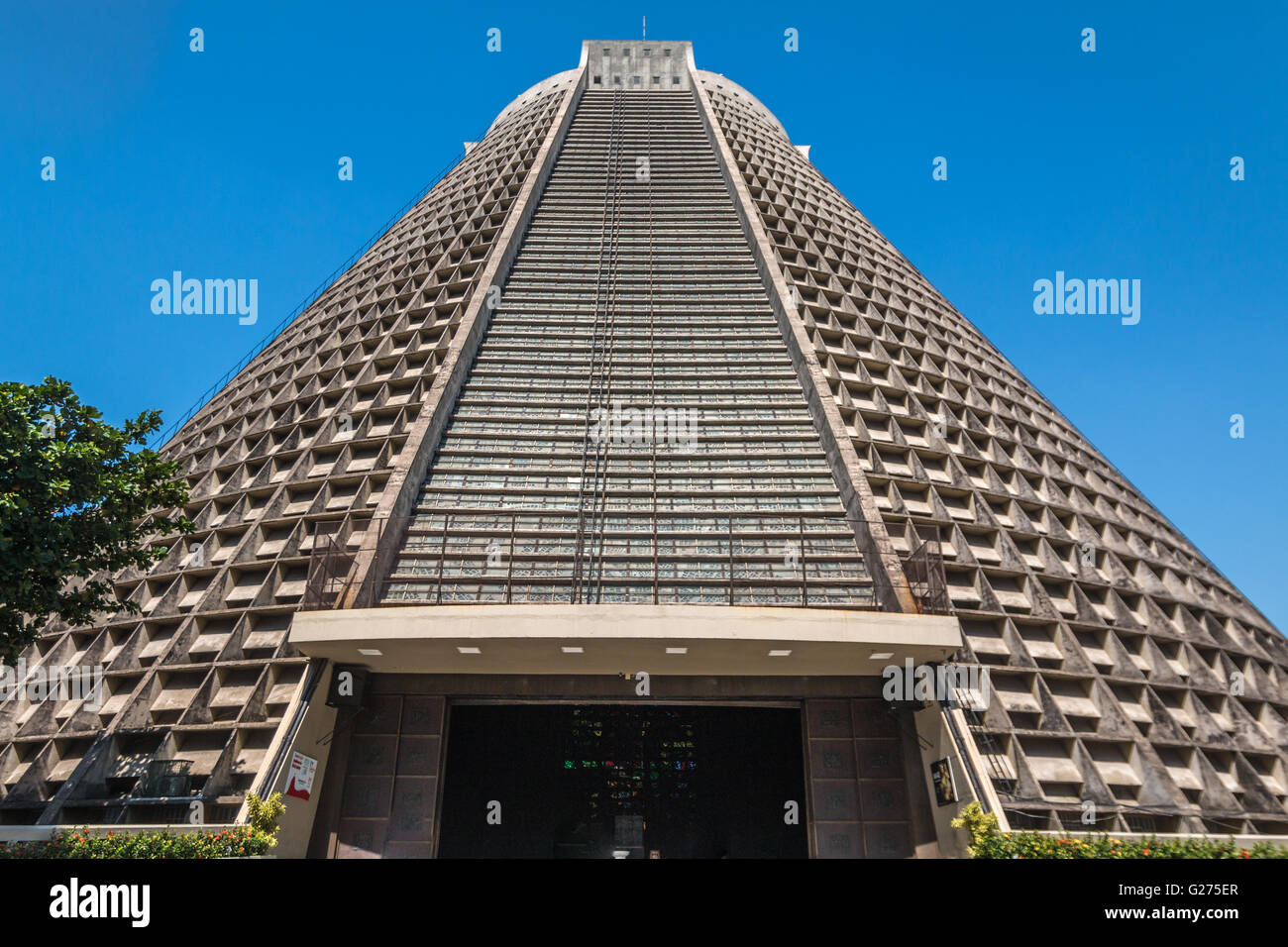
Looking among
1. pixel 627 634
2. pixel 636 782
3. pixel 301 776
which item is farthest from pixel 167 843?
pixel 636 782

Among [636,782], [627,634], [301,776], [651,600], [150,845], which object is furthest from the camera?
[636,782]

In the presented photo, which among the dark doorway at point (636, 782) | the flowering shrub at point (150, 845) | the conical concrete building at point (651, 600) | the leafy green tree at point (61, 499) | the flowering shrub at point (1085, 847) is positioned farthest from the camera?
the dark doorway at point (636, 782)

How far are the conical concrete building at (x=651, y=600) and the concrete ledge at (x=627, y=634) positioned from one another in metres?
0.07

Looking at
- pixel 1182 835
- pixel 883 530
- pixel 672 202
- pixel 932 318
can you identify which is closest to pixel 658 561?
pixel 883 530

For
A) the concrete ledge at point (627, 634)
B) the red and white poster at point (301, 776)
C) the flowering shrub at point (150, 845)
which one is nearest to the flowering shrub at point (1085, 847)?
the concrete ledge at point (627, 634)

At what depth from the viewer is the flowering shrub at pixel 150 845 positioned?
10992 mm

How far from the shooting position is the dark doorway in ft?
69.4

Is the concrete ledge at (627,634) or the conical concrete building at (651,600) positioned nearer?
the concrete ledge at (627,634)

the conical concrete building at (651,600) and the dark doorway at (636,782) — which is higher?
the conical concrete building at (651,600)

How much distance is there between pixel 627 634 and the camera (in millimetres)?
12695

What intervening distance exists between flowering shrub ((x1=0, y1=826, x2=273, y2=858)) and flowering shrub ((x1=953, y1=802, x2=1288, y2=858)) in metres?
10.7

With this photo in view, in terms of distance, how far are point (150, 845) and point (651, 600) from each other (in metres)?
8.71

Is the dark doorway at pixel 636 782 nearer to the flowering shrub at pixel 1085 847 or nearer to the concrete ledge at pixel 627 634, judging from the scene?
the concrete ledge at pixel 627 634

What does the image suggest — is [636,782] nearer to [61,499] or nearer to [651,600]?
[651,600]
